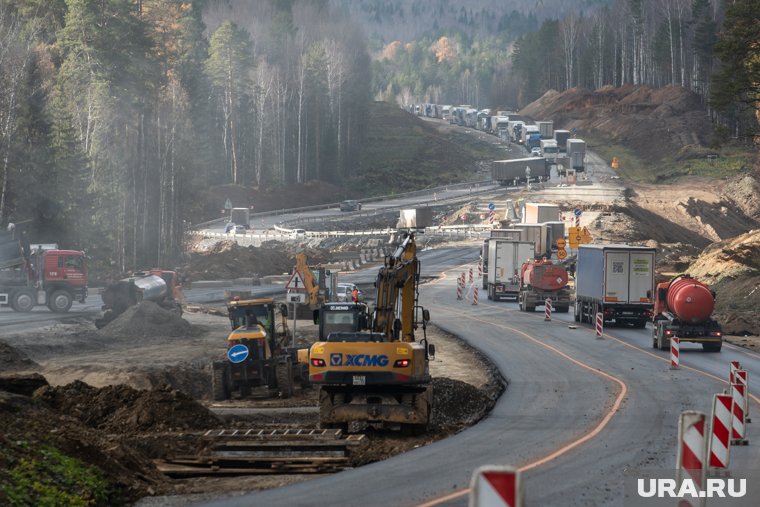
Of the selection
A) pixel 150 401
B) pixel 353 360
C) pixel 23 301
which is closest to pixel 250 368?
pixel 150 401

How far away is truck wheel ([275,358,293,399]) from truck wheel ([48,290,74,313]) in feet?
90.6

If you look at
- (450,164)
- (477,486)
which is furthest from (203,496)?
(450,164)

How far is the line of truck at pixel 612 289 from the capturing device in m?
40.7

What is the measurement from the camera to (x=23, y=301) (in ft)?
180

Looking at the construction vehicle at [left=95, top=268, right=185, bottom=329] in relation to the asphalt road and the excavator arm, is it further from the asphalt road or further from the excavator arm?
the excavator arm

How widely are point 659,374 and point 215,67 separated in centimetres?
9743

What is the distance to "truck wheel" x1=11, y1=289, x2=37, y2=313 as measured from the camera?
54906mm

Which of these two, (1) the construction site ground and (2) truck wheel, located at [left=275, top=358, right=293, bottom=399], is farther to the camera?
(2) truck wheel, located at [left=275, top=358, right=293, bottom=399]

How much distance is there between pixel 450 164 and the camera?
151375 mm

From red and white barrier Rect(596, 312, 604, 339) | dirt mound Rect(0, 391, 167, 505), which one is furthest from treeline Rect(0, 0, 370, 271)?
dirt mound Rect(0, 391, 167, 505)

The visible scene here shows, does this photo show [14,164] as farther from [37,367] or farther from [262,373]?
[262,373]

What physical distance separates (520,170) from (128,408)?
103854 mm

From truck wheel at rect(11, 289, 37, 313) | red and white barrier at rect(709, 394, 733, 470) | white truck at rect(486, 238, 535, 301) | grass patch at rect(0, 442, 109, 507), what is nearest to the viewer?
grass patch at rect(0, 442, 109, 507)

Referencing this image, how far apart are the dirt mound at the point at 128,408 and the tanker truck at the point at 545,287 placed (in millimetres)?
36718
